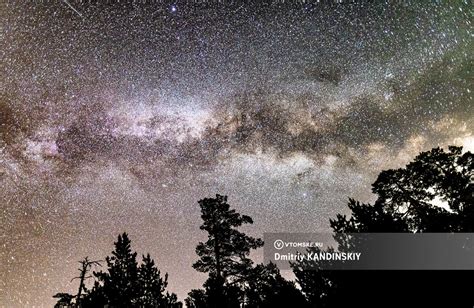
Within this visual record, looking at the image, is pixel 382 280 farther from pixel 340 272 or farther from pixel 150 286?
pixel 150 286

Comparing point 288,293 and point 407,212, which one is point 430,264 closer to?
point 288,293

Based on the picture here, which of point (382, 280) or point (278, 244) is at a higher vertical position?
point (278, 244)

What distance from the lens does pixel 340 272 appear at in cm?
913

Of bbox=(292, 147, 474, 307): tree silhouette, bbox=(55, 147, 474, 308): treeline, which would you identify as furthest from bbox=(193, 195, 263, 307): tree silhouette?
bbox=(292, 147, 474, 307): tree silhouette

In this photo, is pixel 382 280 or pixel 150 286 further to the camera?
pixel 150 286

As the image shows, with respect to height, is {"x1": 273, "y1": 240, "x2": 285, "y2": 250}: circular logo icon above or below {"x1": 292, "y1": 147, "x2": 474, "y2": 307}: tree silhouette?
above

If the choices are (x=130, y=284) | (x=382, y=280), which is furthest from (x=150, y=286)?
(x=382, y=280)

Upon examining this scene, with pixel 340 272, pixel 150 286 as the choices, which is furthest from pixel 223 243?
pixel 340 272

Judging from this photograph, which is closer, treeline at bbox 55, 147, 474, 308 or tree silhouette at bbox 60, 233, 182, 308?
treeline at bbox 55, 147, 474, 308

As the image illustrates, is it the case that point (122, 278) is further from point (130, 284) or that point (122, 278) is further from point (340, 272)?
point (340, 272)

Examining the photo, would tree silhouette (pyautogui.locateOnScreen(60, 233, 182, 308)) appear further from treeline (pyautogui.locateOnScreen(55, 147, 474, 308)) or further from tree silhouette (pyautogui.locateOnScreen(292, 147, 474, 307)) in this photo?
tree silhouette (pyautogui.locateOnScreen(292, 147, 474, 307))

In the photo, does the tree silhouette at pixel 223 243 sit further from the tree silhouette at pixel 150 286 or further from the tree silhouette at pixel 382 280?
the tree silhouette at pixel 382 280

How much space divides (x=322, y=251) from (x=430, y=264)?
3.09 meters

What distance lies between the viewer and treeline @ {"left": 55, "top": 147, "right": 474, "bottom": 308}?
843 cm
